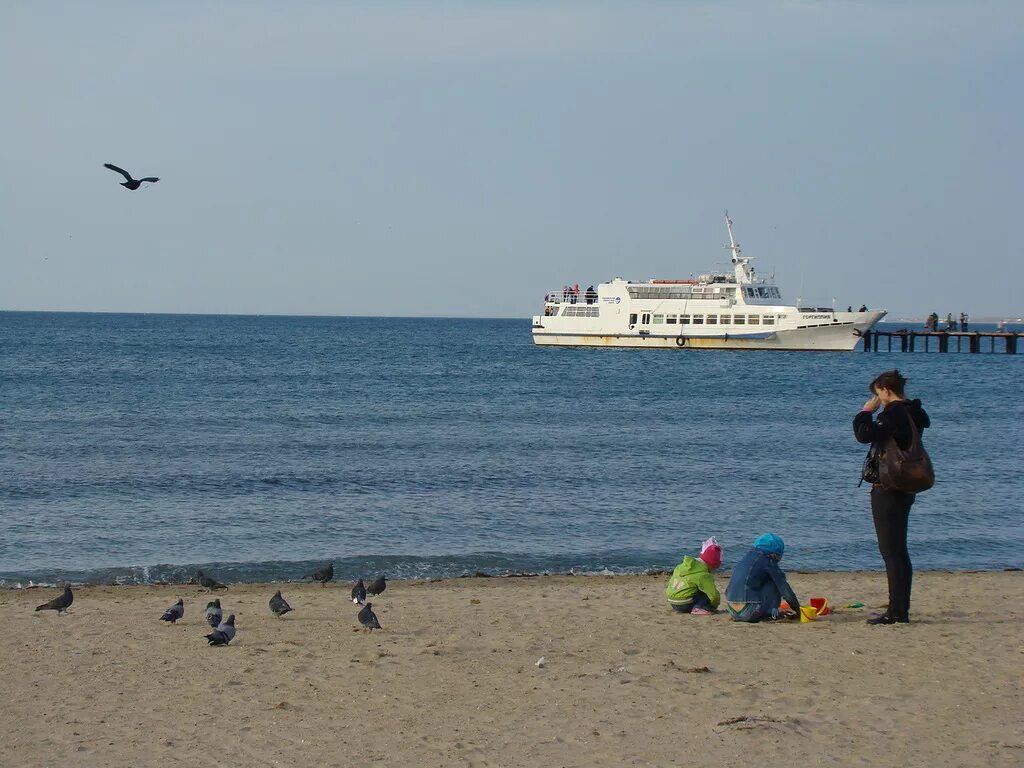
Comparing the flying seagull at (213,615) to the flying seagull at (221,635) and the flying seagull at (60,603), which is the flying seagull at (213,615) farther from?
the flying seagull at (60,603)

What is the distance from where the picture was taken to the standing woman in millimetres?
8172

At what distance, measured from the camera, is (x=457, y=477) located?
827 inches

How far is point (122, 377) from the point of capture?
49875mm

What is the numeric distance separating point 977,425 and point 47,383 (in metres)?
34.3

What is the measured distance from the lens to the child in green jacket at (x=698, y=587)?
977 cm

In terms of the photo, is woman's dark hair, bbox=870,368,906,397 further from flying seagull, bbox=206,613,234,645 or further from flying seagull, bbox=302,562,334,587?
flying seagull, bbox=302,562,334,587

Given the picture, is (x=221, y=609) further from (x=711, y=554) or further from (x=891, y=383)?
(x=891, y=383)

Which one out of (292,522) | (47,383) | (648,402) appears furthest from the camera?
(47,383)

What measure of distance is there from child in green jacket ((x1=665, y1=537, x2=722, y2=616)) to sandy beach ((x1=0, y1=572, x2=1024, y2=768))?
0.16m

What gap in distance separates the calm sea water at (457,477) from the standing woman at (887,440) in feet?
17.5

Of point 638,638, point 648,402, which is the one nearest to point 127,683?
point 638,638

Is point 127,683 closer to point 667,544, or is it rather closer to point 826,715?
point 826,715

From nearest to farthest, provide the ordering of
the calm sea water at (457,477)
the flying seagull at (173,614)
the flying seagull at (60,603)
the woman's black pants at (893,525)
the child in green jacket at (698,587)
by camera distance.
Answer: the woman's black pants at (893,525), the flying seagull at (173,614), the child in green jacket at (698,587), the flying seagull at (60,603), the calm sea water at (457,477)

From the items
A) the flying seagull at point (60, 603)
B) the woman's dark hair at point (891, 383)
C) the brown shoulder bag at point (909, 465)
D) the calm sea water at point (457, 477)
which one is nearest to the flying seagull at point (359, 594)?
the flying seagull at point (60, 603)
